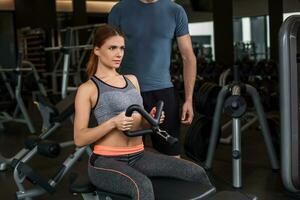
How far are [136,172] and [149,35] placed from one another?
68 centimetres

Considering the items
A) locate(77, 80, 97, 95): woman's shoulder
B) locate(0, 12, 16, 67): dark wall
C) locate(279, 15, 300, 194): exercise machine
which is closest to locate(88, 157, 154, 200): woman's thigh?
locate(77, 80, 97, 95): woman's shoulder

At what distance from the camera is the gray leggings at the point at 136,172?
4.27ft

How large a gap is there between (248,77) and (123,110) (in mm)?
4984

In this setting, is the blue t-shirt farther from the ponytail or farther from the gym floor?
the gym floor

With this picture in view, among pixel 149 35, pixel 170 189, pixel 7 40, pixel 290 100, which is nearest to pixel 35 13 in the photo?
pixel 7 40

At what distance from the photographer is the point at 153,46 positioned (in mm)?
1834

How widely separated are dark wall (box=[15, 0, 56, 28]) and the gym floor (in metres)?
4.97

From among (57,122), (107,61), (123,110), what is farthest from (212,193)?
(57,122)

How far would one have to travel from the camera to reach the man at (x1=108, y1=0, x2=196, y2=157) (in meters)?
1.83

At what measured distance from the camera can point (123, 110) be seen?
145cm

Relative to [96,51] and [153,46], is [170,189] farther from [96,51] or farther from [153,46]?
[153,46]

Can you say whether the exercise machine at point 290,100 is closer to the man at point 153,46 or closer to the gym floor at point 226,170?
the gym floor at point 226,170

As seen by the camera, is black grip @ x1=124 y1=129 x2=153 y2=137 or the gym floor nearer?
black grip @ x1=124 y1=129 x2=153 y2=137

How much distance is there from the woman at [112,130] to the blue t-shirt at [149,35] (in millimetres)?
316
